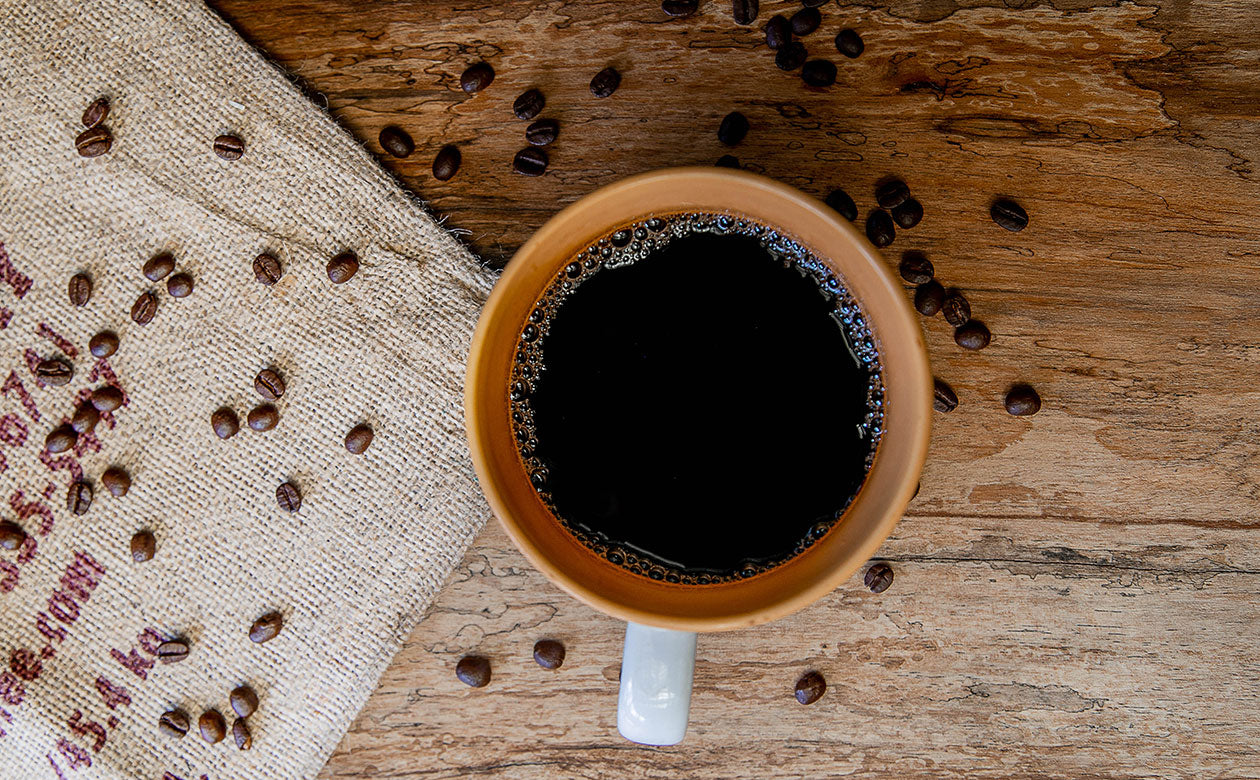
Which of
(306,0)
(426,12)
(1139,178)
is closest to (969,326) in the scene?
(1139,178)

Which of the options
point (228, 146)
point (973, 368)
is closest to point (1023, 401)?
point (973, 368)

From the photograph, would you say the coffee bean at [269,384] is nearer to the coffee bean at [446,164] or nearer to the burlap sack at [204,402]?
the burlap sack at [204,402]

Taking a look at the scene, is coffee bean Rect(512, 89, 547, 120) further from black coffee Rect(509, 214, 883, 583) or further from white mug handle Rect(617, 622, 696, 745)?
white mug handle Rect(617, 622, 696, 745)

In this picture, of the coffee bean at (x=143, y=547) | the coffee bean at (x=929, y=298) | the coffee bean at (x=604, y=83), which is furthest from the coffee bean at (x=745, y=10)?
the coffee bean at (x=143, y=547)

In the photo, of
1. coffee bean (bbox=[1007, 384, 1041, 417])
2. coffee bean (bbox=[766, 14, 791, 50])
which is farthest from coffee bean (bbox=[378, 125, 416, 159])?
coffee bean (bbox=[1007, 384, 1041, 417])

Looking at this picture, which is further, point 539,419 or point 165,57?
point 165,57

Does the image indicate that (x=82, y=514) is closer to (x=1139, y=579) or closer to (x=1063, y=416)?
(x=1063, y=416)
